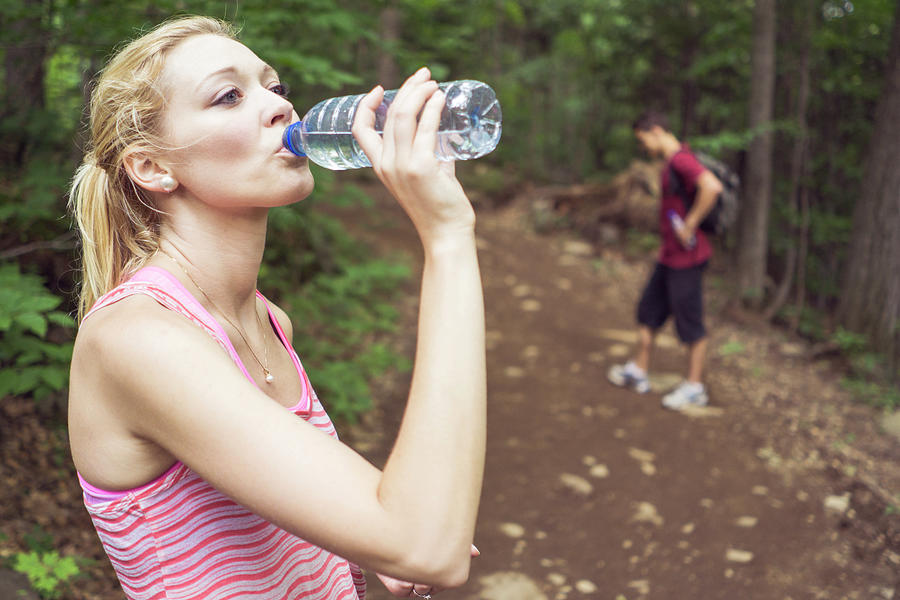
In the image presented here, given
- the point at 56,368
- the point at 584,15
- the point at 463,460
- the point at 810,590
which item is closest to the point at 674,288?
the point at 810,590

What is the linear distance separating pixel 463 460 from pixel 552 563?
311 centimetres

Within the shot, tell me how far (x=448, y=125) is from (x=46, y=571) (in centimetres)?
254

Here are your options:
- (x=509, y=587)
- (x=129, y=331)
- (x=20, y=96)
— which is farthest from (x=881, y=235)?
(x=20, y=96)

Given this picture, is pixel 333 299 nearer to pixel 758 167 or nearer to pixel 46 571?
pixel 46 571

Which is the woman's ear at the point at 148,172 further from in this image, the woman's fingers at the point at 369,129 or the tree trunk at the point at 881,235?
the tree trunk at the point at 881,235

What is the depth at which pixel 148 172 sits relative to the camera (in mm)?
1328

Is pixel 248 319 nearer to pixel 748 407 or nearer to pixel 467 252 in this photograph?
pixel 467 252

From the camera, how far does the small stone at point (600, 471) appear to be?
15.1 feet

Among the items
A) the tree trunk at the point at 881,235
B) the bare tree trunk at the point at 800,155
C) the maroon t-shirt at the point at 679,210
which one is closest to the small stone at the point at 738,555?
the maroon t-shirt at the point at 679,210

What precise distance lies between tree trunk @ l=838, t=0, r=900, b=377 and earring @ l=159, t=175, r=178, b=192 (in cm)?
608

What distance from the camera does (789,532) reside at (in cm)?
392

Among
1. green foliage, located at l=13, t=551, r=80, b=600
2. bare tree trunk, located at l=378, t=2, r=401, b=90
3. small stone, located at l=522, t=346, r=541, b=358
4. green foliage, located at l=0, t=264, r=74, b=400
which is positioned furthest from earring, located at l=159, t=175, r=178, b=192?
bare tree trunk, located at l=378, t=2, r=401, b=90

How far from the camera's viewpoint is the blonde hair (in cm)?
131

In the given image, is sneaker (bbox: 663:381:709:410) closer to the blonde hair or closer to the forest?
the forest
